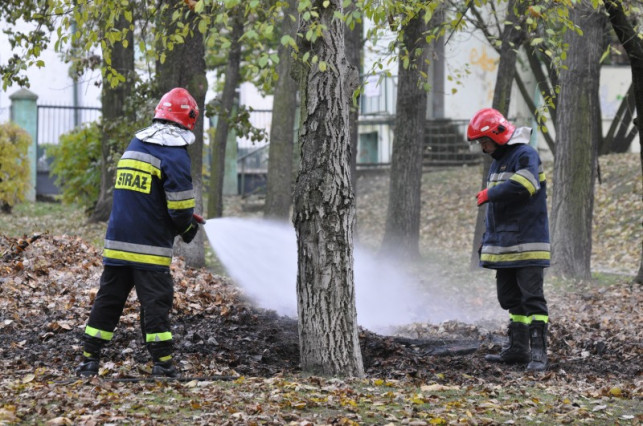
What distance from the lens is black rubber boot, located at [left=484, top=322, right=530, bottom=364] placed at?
7.04 metres

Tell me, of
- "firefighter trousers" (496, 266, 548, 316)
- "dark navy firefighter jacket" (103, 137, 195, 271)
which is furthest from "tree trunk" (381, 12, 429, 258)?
"dark navy firefighter jacket" (103, 137, 195, 271)

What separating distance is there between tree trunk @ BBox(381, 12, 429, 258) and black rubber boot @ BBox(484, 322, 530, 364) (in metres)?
6.84

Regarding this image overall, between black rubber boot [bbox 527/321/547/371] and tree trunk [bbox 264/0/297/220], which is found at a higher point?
tree trunk [bbox 264/0/297/220]

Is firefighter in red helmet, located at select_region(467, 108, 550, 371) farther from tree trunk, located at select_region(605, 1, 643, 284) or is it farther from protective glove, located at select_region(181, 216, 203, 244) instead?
tree trunk, located at select_region(605, 1, 643, 284)

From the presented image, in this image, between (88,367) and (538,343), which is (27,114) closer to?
(88,367)

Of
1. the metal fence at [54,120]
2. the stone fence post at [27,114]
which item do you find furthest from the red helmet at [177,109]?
the metal fence at [54,120]

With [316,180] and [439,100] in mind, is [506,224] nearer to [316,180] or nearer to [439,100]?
[316,180]

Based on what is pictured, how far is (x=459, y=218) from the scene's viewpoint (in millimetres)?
19359

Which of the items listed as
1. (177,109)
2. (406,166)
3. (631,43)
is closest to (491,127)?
(177,109)

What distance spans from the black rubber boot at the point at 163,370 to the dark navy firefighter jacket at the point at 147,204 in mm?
644

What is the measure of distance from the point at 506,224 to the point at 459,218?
1247cm

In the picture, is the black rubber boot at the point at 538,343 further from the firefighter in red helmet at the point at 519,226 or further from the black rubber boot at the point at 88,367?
the black rubber boot at the point at 88,367

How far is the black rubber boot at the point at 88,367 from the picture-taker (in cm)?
577

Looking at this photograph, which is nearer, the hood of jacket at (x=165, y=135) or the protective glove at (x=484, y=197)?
the hood of jacket at (x=165, y=135)
